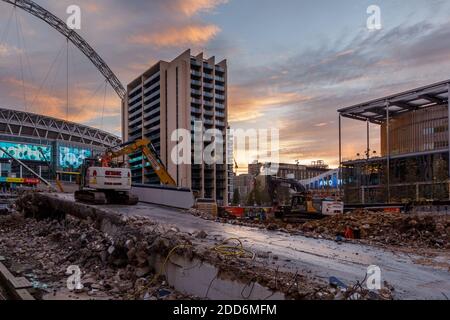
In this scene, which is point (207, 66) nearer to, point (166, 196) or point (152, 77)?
point (152, 77)

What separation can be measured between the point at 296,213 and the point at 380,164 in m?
45.3

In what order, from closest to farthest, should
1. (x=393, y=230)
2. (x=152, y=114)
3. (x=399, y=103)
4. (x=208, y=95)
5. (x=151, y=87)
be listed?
(x=393, y=230), (x=399, y=103), (x=208, y=95), (x=152, y=114), (x=151, y=87)

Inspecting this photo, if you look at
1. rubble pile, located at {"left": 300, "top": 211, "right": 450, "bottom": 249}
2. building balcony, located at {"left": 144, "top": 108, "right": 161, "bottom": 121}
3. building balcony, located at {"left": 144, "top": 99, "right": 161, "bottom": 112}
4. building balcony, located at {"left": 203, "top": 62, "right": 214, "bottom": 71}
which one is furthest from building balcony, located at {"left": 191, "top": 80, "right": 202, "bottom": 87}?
rubble pile, located at {"left": 300, "top": 211, "right": 450, "bottom": 249}

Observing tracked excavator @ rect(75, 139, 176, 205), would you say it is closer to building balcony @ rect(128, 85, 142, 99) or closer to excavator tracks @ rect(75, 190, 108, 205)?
excavator tracks @ rect(75, 190, 108, 205)

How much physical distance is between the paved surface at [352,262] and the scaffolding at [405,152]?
143 feet

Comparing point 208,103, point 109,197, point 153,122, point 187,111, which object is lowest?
point 109,197

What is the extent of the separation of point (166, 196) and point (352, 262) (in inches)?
736

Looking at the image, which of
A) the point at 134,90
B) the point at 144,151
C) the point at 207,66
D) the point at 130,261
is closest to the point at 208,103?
the point at 207,66

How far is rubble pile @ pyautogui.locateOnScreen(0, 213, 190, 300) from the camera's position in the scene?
8492 millimetres

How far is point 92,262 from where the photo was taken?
10820mm

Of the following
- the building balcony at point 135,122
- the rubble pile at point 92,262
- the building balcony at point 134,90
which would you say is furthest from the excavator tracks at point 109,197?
the building balcony at point 134,90

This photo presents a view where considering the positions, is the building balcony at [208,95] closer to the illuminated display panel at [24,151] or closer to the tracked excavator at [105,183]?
the illuminated display panel at [24,151]

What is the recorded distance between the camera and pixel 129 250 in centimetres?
995

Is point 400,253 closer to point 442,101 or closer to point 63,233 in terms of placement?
point 63,233
